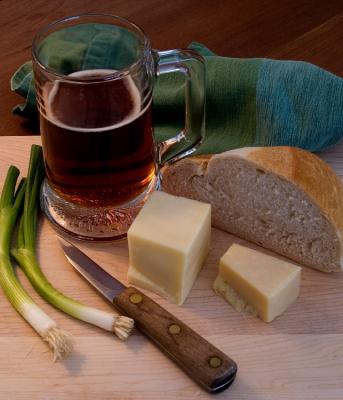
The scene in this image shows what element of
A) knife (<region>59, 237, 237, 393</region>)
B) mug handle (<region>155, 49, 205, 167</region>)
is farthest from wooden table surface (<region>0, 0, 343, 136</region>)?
knife (<region>59, 237, 237, 393</region>)

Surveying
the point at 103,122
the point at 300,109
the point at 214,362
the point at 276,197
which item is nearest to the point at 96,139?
the point at 103,122

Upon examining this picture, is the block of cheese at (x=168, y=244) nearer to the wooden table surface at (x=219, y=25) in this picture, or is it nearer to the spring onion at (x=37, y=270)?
the spring onion at (x=37, y=270)

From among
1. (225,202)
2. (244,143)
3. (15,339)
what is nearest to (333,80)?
(244,143)

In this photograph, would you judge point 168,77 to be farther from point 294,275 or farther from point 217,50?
point 294,275

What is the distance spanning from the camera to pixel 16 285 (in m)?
1.65

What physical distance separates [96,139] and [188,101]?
11.4 inches

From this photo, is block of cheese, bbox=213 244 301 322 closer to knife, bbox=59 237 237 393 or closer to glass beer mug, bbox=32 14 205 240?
knife, bbox=59 237 237 393

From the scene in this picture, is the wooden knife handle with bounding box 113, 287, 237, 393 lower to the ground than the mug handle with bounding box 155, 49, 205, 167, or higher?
lower

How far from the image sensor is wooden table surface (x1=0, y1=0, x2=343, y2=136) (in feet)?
7.91

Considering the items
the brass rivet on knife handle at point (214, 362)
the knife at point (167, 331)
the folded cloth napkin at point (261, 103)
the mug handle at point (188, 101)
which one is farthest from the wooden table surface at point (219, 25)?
the brass rivet on knife handle at point (214, 362)

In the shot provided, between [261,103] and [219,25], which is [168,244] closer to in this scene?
[261,103]

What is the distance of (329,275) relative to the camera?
1.71 meters

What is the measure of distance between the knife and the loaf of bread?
0.33 meters

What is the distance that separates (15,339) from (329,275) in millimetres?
697
